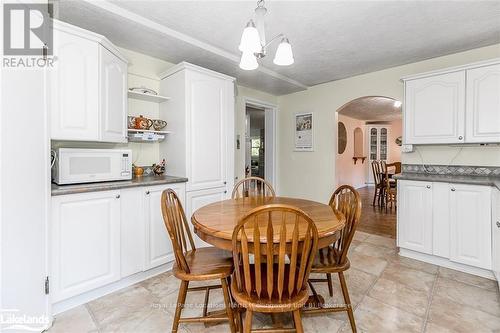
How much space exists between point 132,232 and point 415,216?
291 cm

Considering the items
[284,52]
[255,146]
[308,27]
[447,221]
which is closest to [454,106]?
[447,221]

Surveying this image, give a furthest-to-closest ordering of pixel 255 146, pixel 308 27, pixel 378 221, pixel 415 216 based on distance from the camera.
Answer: pixel 255 146, pixel 378 221, pixel 415 216, pixel 308 27

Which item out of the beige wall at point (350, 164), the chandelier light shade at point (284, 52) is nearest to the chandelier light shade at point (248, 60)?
the chandelier light shade at point (284, 52)

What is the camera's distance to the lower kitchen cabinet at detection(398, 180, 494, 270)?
7.20 ft

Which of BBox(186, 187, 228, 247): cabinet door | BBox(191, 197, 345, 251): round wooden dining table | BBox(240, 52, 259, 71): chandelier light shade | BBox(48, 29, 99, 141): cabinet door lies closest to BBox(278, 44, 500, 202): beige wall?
BBox(186, 187, 228, 247): cabinet door

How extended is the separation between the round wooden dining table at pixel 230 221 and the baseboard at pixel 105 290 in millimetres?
1079

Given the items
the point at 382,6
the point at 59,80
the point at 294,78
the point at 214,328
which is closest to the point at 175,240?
the point at 214,328

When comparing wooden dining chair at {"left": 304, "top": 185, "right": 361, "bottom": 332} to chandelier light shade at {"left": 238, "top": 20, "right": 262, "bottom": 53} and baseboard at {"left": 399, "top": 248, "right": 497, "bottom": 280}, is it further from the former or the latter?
baseboard at {"left": 399, "top": 248, "right": 497, "bottom": 280}

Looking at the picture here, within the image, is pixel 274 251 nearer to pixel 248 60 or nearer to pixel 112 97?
pixel 248 60

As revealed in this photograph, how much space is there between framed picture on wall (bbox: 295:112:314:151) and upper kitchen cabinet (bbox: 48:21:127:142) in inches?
117

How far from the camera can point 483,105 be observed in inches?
92.8

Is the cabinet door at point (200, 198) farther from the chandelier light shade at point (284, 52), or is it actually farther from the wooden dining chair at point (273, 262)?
the chandelier light shade at point (284, 52)

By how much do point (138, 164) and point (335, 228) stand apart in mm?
2274

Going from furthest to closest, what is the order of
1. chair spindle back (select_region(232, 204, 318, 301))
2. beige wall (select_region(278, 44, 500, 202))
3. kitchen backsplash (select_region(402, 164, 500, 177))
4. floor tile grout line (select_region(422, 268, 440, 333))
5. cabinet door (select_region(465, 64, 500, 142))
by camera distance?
beige wall (select_region(278, 44, 500, 202)) → kitchen backsplash (select_region(402, 164, 500, 177)) → cabinet door (select_region(465, 64, 500, 142)) → floor tile grout line (select_region(422, 268, 440, 333)) → chair spindle back (select_region(232, 204, 318, 301))
